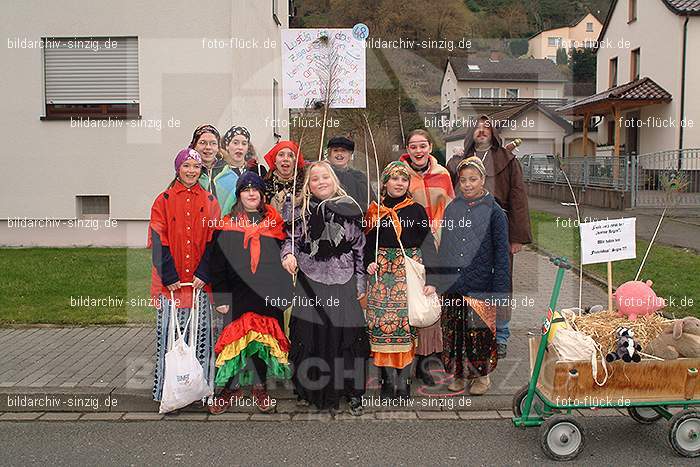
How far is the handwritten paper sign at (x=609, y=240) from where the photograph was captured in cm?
505

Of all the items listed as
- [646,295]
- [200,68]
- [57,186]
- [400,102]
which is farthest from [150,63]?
[646,295]

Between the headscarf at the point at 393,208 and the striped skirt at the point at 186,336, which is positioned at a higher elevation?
the headscarf at the point at 393,208

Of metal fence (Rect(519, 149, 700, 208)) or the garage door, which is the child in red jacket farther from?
the garage door

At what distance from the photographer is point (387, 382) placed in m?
5.90

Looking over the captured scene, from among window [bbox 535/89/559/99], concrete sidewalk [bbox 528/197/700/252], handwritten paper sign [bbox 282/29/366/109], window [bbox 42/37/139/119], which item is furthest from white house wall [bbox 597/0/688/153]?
window [bbox 535/89/559/99]

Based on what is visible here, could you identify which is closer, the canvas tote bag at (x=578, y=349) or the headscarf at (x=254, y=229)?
the canvas tote bag at (x=578, y=349)

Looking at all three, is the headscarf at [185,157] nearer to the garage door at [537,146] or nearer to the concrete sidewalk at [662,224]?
the concrete sidewalk at [662,224]

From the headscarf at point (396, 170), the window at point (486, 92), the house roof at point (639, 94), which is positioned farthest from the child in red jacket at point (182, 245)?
the window at point (486, 92)

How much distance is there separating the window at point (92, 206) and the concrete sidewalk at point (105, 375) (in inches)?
223

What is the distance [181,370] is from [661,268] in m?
7.79

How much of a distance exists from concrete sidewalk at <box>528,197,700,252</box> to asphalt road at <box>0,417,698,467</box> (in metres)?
7.01

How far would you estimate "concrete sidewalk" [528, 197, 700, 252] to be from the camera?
1352 cm

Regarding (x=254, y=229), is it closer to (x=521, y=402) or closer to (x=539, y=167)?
(x=521, y=402)

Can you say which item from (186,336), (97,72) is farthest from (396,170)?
(97,72)
